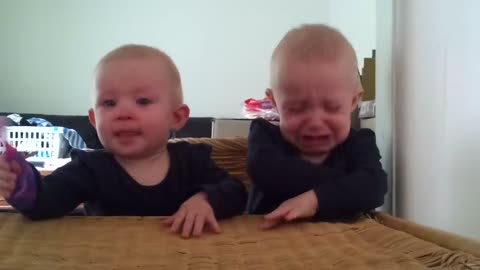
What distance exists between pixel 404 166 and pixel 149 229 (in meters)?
0.50

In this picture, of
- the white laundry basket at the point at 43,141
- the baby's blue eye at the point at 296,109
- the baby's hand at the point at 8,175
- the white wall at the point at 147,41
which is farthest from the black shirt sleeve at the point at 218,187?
the white wall at the point at 147,41

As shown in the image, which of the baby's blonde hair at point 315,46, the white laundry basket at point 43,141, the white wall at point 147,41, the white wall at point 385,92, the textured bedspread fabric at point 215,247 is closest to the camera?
the textured bedspread fabric at point 215,247

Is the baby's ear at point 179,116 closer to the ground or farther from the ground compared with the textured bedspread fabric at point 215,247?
farther from the ground

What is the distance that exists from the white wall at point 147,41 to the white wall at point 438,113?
1.79 meters

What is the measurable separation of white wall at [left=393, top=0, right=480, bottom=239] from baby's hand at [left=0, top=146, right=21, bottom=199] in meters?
0.60

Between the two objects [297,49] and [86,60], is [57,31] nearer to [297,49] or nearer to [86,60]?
[86,60]

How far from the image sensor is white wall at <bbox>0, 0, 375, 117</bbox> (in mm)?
2650

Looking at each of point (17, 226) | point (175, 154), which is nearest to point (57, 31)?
point (175, 154)

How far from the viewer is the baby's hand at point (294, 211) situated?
611 mm

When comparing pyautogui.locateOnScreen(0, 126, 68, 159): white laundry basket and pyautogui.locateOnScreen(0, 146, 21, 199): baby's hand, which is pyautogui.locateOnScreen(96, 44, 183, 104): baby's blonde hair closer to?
pyautogui.locateOnScreen(0, 146, 21, 199): baby's hand

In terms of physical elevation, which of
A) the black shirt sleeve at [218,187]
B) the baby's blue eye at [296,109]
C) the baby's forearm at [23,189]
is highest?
the baby's blue eye at [296,109]

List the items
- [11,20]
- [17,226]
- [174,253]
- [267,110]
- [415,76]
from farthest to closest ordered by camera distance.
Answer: [11,20] → [267,110] → [415,76] → [17,226] → [174,253]

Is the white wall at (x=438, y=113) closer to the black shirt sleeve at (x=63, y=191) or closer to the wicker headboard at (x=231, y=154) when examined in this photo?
the wicker headboard at (x=231, y=154)

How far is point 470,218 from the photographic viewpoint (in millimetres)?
732
